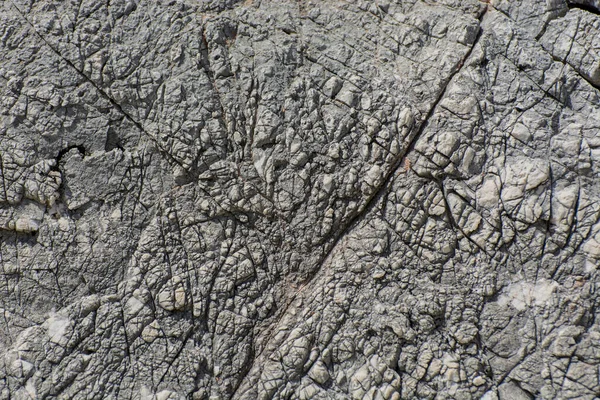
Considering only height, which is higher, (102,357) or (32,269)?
(32,269)

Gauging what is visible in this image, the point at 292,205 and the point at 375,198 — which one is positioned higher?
the point at 292,205

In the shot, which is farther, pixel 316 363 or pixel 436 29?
pixel 436 29

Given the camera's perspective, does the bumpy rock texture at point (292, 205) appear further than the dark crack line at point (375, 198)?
No

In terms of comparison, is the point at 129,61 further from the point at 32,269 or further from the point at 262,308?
the point at 262,308

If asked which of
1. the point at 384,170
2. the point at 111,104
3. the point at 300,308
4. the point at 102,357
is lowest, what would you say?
the point at 300,308

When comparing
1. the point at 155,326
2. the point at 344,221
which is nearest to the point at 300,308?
the point at 344,221

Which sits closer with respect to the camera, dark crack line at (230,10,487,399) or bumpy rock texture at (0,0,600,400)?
bumpy rock texture at (0,0,600,400)
